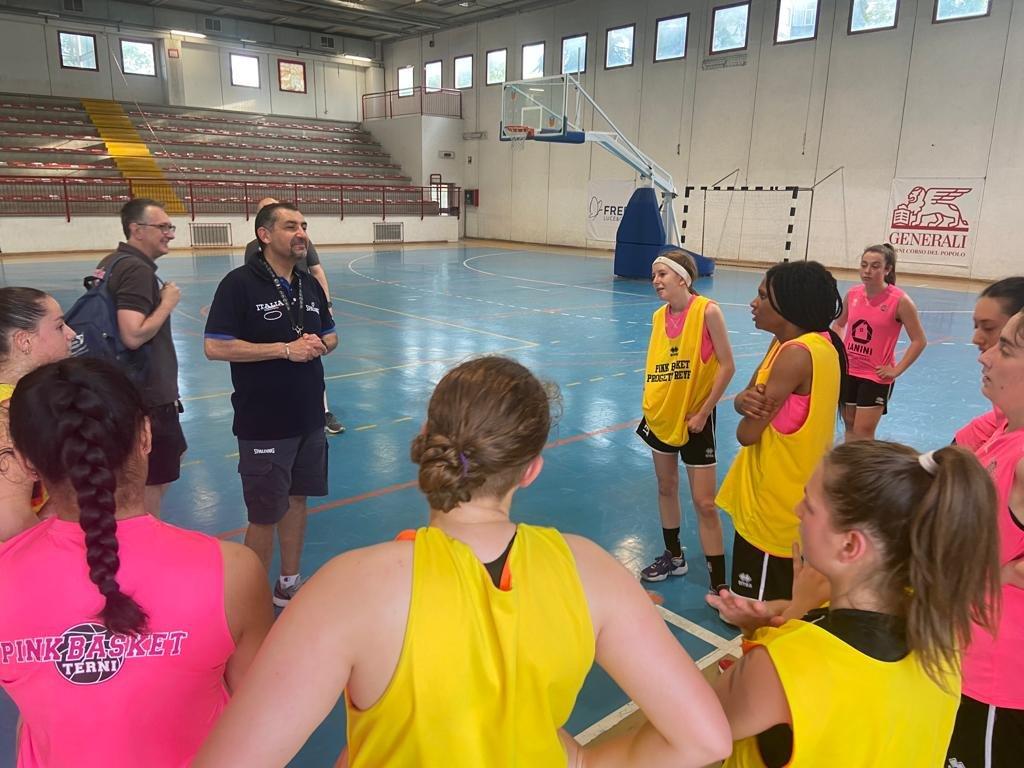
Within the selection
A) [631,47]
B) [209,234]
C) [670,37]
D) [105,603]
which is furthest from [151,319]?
[631,47]

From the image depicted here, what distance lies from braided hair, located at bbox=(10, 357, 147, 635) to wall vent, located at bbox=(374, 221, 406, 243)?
2558 cm

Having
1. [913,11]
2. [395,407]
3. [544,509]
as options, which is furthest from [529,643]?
[913,11]

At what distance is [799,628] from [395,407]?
6.21 metres

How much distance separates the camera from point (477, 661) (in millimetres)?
1154

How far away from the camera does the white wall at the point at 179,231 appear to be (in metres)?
19.7

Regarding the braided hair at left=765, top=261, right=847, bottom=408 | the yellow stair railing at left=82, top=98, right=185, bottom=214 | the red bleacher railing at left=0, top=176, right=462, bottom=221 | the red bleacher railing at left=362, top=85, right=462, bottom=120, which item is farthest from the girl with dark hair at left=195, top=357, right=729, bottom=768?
the red bleacher railing at left=362, top=85, right=462, bottom=120

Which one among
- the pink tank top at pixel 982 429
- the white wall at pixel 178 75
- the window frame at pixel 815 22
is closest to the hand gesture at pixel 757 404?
the pink tank top at pixel 982 429

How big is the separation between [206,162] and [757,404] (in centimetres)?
2792

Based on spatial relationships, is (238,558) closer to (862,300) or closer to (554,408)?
(554,408)

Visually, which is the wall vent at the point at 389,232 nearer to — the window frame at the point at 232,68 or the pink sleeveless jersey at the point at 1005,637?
the window frame at the point at 232,68

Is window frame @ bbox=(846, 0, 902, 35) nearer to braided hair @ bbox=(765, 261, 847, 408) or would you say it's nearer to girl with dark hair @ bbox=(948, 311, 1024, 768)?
braided hair @ bbox=(765, 261, 847, 408)

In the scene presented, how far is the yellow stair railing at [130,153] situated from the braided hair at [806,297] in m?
23.4

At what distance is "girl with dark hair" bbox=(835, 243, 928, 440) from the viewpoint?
5207 mm

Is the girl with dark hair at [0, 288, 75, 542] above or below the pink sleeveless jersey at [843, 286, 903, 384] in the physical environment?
above
